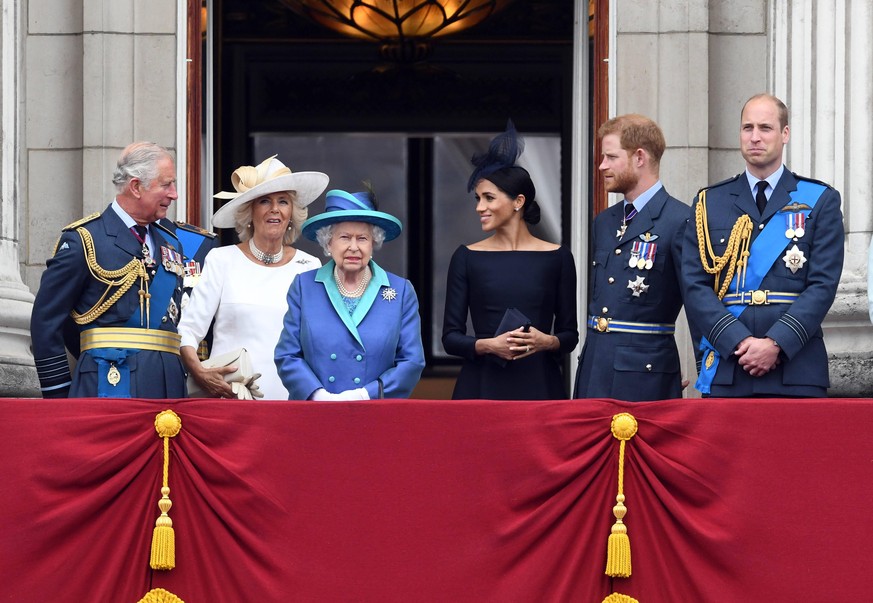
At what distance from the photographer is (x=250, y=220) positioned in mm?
7828

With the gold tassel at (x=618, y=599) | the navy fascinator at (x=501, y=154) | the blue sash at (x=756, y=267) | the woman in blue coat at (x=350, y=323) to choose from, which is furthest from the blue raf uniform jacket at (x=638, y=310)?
the gold tassel at (x=618, y=599)

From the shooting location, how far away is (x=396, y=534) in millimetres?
6309

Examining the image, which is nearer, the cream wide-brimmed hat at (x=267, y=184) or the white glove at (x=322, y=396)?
the white glove at (x=322, y=396)

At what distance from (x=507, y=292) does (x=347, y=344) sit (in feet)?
2.99

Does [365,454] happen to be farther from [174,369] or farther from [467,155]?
[467,155]

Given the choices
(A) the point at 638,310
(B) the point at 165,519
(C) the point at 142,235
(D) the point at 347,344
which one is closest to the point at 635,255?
(A) the point at 638,310

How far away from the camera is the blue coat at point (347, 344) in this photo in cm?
703

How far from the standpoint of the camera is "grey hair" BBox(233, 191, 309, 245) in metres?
7.78

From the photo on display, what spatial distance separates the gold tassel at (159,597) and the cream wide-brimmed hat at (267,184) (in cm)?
203

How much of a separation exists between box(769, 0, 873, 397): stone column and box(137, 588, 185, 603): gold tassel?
390 cm

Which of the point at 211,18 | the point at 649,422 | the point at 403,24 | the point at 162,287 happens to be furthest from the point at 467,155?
the point at 649,422

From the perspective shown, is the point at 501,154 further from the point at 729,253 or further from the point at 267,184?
the point at 729,253

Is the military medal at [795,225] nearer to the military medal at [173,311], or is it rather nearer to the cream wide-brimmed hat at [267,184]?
the cream wide-brimmed hat at [267,184]

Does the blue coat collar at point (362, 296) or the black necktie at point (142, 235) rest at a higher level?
the black necktie at point (142, 235)
